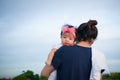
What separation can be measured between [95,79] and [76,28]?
0.77 meters

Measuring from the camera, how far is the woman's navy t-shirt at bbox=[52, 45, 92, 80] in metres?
3.56

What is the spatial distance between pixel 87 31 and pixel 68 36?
30 centimetres

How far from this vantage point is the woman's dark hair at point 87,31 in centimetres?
371

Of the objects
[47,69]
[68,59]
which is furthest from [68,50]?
[47,69]

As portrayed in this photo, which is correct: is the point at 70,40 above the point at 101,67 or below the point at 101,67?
above

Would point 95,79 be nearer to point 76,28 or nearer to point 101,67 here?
point 101,67

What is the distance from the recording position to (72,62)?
141 inches

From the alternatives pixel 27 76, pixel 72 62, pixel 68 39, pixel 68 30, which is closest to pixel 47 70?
pixel 72 62

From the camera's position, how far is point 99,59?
364 cm

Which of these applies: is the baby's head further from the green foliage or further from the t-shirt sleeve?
the green foliage

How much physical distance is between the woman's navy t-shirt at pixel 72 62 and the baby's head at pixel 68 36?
0.22 meters

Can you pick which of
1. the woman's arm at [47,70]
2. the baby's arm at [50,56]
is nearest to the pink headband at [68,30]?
the baby's arm at [50,56]

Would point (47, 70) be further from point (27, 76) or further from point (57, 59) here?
point (27, 76)

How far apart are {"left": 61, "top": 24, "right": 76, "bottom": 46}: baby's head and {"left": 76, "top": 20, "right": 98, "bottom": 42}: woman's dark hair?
103 millimetres
